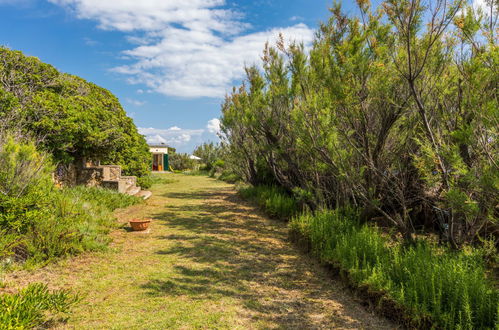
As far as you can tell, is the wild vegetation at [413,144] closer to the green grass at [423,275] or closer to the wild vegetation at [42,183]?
the green grass at [423,275]

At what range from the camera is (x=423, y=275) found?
3627 millimetres

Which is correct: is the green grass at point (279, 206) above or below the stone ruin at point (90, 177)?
below

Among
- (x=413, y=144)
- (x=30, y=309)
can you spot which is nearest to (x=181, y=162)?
(x=413, y=144)

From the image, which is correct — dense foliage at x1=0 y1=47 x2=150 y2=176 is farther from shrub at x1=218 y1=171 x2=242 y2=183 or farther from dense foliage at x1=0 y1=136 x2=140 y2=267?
shrub at x1=218 y1=171 x2=242 y2=183

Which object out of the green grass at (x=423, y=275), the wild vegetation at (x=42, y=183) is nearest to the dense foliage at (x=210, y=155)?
the wild vegetation at (x=42, y=183)

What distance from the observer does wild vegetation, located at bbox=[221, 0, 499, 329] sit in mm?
3340

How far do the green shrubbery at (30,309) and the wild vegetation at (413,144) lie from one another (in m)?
3.80

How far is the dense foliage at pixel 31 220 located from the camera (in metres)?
4.91

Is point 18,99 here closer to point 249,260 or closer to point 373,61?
point 249,260

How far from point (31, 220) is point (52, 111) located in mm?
5096

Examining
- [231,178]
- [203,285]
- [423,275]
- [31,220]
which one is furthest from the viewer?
[231,178]

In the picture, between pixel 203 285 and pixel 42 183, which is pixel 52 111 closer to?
pixel 42 183

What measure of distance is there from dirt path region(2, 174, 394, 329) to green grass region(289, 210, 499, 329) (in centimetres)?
42

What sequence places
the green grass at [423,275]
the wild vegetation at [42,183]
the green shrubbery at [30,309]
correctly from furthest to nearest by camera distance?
1. the wild vegetation at [42,183]
2. the green grass at [423,275]
3. the green shrubbery at [30,309]
